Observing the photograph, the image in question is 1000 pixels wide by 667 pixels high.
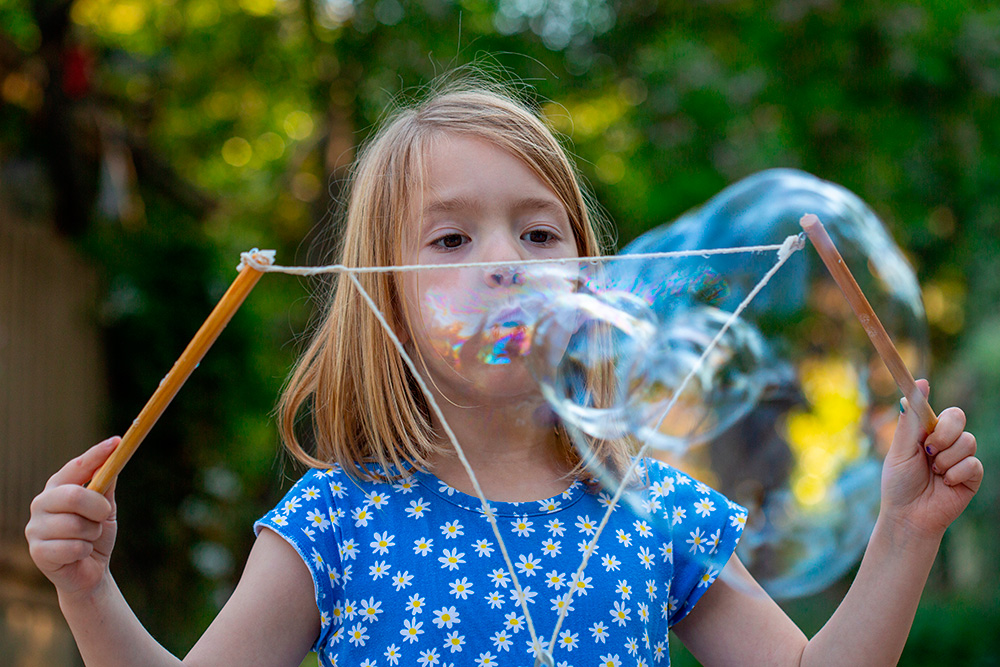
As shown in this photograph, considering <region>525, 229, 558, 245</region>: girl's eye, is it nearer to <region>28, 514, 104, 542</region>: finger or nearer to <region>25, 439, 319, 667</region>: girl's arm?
<region>25, 439, 319, 667</region>: girl's arm

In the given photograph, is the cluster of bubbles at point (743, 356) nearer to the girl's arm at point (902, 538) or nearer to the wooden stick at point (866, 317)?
the girl's arm at point (902, 538)

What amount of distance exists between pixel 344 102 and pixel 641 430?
4.48m

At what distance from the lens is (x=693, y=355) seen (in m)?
1.89

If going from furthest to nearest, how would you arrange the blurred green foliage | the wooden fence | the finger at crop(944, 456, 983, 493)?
the wooden fence, the blurred green foliage, the finger at crop(944, 456, 983, 493)

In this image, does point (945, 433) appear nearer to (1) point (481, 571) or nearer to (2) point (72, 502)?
(1) point (481, 571)

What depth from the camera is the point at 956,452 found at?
1471 millimetres

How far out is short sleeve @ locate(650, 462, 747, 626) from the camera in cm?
166

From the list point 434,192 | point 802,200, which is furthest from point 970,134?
point 434,192

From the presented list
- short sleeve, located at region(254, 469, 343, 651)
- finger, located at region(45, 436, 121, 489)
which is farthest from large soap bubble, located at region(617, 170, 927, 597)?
finger, located at region(45, 436, 121, 489)

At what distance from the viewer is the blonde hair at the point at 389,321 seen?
1.71 metres

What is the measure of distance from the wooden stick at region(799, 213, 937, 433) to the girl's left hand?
2cm

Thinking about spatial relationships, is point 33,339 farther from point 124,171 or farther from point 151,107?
point 151,107

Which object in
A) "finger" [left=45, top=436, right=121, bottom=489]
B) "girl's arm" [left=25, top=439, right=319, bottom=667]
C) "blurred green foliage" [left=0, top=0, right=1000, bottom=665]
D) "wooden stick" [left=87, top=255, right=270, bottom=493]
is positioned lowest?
"girl's arm" [left=25, top=439, right=319, bottom=667]

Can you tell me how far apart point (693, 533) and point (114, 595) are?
945 millimetres
